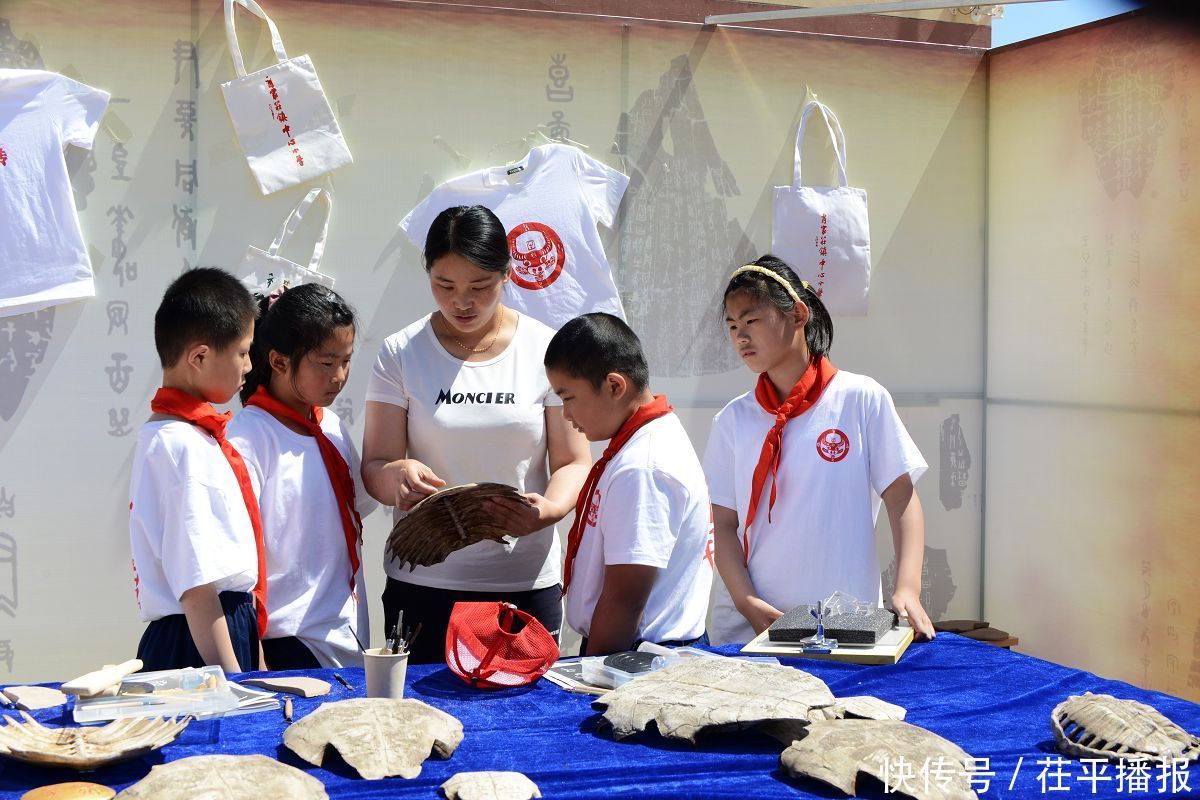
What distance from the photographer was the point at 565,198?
4109 millimetres

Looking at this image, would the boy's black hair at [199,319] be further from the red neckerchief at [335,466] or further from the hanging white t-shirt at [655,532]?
the hanging white t-shirt at [655,532]

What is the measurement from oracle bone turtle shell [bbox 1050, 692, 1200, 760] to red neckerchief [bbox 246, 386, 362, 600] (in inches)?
60.8

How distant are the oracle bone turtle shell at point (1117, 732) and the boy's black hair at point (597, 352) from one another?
3.59 ft

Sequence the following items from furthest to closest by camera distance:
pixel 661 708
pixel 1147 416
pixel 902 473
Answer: pixel 1147 416 < pixel 902 473 < pixel 661 708

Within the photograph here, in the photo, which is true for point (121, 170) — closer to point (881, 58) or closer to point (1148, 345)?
point (881, 58)

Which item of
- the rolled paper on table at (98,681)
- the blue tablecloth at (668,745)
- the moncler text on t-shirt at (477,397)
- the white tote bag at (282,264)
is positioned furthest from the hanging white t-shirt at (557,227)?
the rolled paper on table at (98,681)

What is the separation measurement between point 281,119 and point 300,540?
1830 mm

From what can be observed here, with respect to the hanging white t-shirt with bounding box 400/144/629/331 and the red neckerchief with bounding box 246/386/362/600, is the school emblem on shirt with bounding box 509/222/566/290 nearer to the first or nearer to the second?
the hanging white t-shirt with bounding box 400/144/629/331

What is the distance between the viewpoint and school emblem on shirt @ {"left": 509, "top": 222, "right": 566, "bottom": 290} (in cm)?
414

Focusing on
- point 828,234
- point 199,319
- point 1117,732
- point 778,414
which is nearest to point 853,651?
point 1117,732

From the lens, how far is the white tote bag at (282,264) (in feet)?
12.5

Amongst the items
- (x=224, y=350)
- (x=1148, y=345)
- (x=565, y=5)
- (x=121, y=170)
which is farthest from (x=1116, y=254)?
(x=121, y=170)

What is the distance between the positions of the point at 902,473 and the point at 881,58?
2.23 metres

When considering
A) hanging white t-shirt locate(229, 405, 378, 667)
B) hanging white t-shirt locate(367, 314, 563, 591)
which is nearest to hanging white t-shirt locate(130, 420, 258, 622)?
hanging white t-shirt locate(229, 405, 378, 667)
